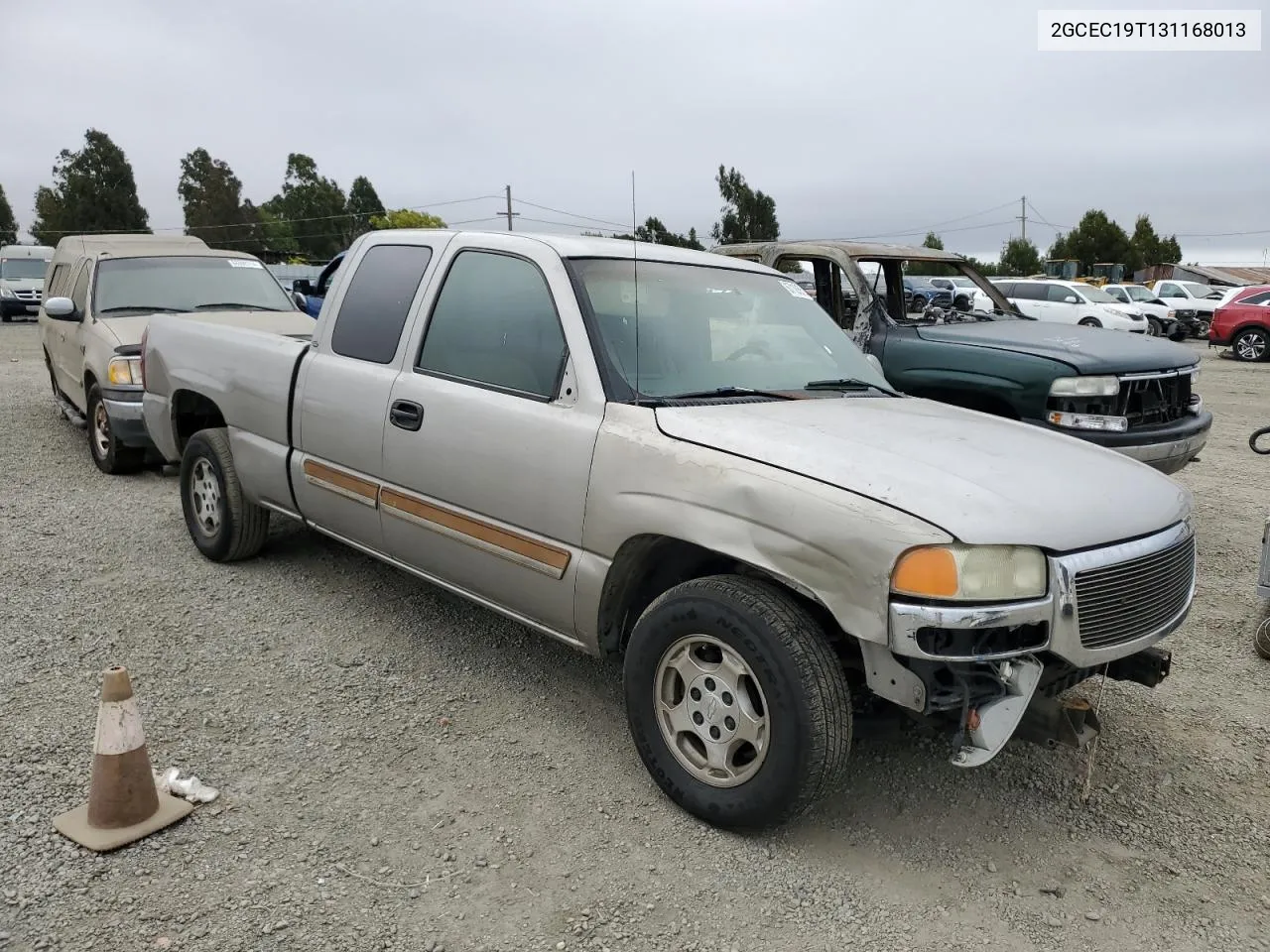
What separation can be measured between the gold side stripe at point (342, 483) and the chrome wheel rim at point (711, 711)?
1.63m

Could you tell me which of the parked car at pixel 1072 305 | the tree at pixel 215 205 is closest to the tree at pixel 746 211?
the parked car at pixel 1072 305

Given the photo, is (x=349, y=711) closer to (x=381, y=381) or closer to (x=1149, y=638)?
(x=381, y=381)

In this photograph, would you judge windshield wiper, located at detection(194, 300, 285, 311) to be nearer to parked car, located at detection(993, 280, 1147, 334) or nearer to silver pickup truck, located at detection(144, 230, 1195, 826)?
silver pickup truck, located at detection(144, 230, 1195, 826)

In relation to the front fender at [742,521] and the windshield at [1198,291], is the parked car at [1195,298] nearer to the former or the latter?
the windshield at [1198,291]

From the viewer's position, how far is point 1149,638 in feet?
9.37

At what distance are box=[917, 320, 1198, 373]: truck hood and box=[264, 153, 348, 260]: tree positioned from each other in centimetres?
8142

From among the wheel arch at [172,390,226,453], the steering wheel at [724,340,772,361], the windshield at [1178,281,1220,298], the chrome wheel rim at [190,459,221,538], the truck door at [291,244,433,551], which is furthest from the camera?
the windshield at [1178,281,1220,298]

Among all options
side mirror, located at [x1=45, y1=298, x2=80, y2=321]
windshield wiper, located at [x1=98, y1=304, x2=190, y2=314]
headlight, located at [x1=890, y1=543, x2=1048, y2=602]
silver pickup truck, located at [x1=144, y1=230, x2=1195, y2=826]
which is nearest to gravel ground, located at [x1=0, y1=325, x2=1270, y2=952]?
silver pickup truck, located at [x1=144, y1=230, x2=1195, y2=826]

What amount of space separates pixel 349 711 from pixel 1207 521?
5802 mm

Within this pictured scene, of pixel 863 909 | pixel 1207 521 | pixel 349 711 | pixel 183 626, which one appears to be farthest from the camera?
pixel 1207 521

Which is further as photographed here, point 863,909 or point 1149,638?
point 1149,638

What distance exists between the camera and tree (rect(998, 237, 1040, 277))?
70.8 meters

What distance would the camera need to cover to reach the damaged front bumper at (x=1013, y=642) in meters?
2.52

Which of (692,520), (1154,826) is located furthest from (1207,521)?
(692,520)
